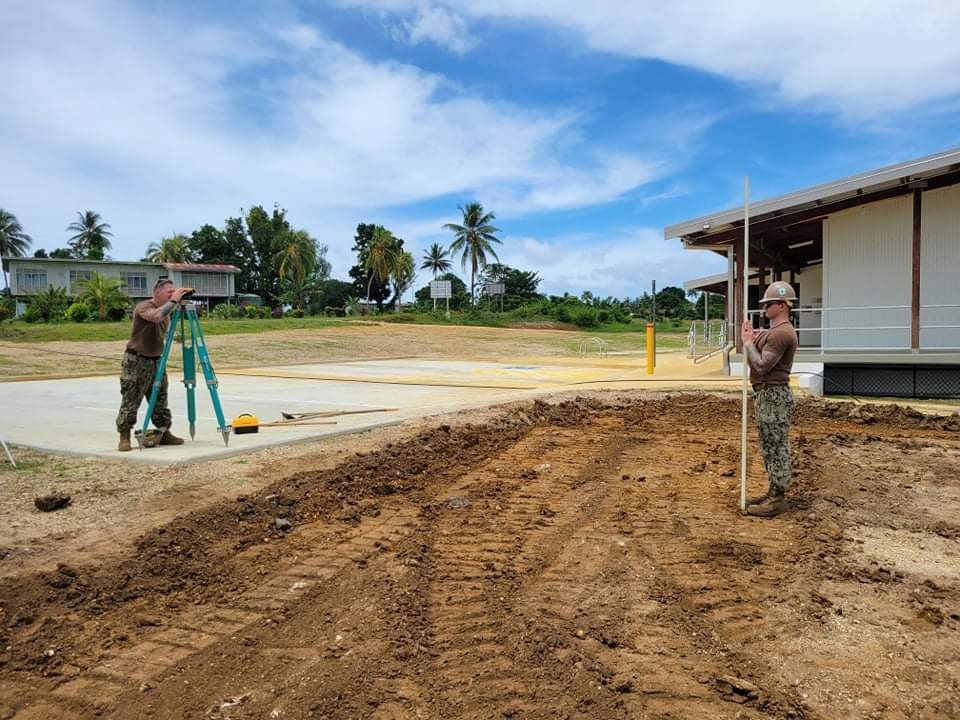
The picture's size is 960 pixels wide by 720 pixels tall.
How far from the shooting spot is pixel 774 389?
5.38 m

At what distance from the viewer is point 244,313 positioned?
53.1 m

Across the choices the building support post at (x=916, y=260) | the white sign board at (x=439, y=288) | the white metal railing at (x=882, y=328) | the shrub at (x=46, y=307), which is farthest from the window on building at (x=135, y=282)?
the building support post at (x=916, y=260)

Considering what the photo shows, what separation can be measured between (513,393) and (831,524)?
26.7ft

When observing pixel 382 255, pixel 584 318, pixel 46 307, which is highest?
pixel 382 255

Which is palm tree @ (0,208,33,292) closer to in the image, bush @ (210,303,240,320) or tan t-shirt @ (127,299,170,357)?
bush @ (210,303,240,320)

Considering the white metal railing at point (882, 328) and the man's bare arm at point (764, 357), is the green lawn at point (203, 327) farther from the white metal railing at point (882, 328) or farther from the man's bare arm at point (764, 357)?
the man's bare arm at point (764, 357)

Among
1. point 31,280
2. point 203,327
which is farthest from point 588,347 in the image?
point 31,280

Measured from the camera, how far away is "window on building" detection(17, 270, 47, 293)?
53.4 m

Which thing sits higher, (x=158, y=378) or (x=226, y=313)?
(x=226, y=313)

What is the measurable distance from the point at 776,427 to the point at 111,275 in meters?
60.3

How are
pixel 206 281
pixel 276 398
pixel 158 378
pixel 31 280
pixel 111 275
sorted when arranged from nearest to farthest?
1. pixel 158 378
2. pixel 276 398
3. pixel 31 280
4. pixel 111 275
5. pixel 206 281

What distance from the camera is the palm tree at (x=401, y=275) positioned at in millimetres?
71312

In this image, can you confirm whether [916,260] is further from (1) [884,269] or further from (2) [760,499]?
(2) [760,499]

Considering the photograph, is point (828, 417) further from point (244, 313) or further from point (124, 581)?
point (244, 313)
